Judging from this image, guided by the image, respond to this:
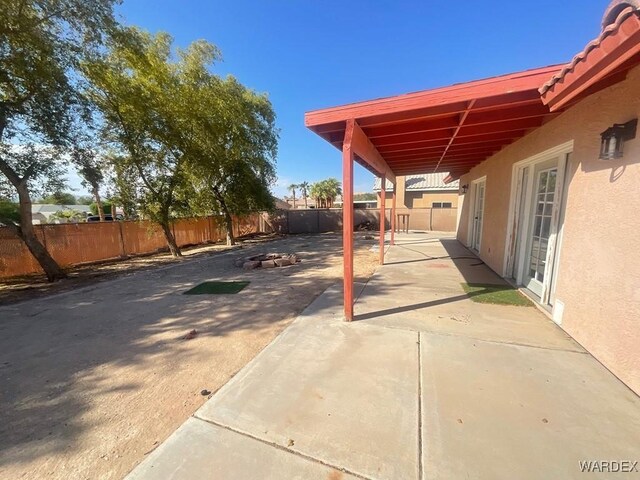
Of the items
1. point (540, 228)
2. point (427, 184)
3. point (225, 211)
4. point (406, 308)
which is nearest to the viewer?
point (406, 308)

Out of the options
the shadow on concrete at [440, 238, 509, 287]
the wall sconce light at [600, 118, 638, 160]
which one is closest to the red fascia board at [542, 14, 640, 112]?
the wall sconce light at [600, 118, 638, 160]

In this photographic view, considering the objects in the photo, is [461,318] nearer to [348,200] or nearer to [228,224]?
[348,200]

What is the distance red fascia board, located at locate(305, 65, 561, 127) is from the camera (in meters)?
2.58

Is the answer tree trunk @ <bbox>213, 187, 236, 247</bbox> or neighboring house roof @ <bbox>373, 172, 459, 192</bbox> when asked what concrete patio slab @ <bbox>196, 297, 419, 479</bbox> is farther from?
neighboring house roof @ <bbox>373, 172, 459, 192</bbox>

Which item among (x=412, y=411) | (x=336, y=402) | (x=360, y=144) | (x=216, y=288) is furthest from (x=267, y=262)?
(x=412, y=411)

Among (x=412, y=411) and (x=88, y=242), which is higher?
(x=88, y=242)

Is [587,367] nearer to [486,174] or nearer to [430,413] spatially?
[430,413]

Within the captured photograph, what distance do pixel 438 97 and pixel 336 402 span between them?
3.02 m

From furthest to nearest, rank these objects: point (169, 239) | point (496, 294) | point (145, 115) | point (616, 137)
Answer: point (169, 239) < point (145, 115) < point (496, 294) < point (616, 137)

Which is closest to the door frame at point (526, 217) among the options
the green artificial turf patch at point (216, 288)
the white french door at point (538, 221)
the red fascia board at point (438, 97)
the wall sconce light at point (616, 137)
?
the white french door at point (538, 221)

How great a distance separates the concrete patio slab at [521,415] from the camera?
1.53 meters

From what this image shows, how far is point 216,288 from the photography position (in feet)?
17.7

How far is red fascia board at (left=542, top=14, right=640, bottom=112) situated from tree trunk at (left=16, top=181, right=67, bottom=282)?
957cm

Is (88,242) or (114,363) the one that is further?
(88,242)
